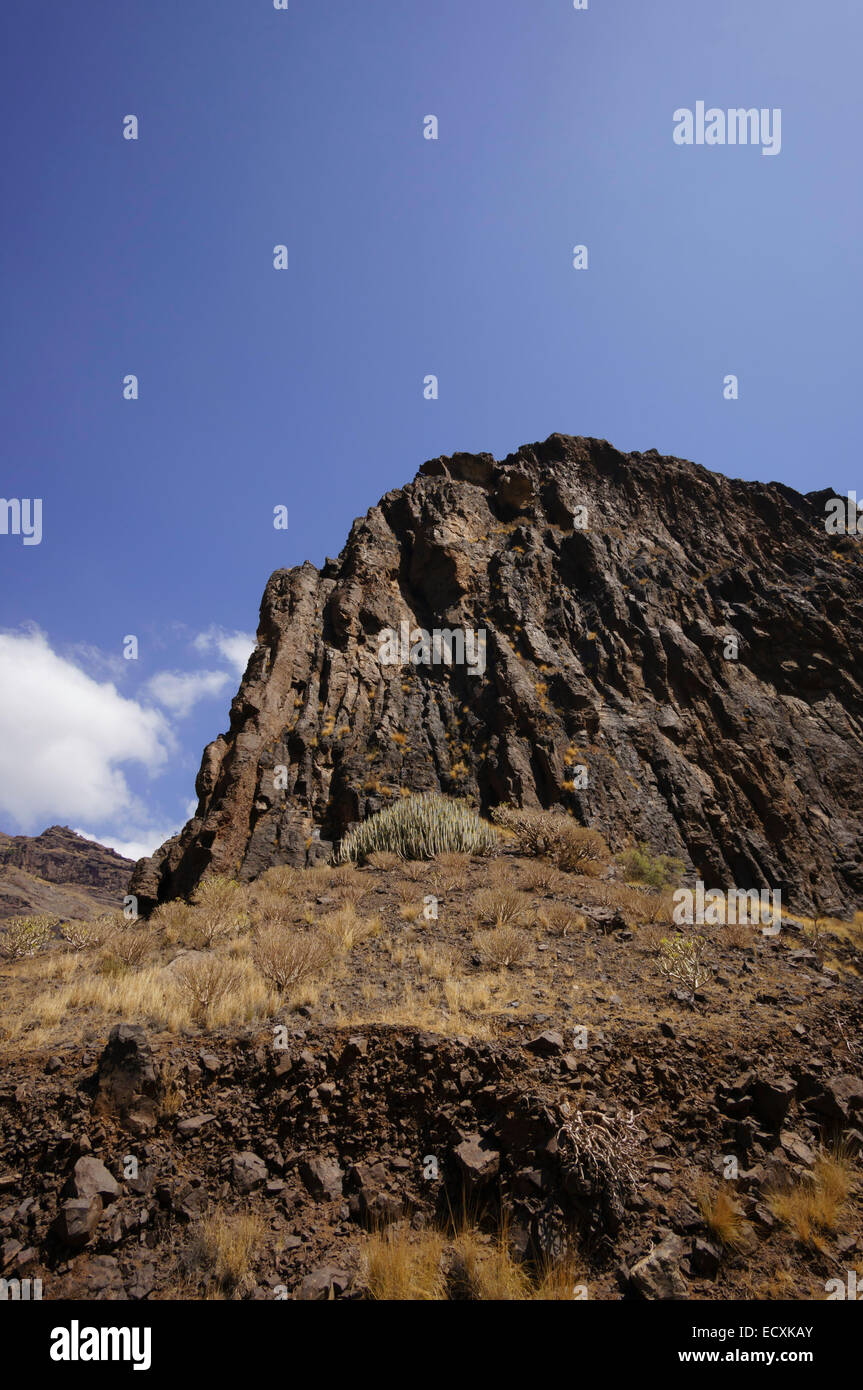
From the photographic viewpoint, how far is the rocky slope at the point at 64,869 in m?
53.8

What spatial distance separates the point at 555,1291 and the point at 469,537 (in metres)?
24.0

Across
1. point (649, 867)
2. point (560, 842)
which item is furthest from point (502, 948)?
point (649, 867)

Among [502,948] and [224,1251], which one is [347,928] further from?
[224,1251]

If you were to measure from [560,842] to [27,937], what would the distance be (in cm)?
1099

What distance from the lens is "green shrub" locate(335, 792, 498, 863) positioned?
1298 centimetres

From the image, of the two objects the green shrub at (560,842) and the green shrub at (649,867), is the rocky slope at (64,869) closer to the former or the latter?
the green shrub at (560,842)

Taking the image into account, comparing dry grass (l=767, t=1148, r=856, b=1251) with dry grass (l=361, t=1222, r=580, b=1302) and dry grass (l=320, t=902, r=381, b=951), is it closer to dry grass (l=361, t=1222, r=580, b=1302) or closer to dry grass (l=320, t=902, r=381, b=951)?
dry grass (l=361, t=1222, r=580, b=1302)

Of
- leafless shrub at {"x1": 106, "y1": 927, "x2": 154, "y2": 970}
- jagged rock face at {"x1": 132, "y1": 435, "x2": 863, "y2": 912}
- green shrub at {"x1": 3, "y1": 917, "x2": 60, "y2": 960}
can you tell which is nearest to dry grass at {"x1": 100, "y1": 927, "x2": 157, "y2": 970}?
leafless shrub at {"x1": 106, "y1": 927, "x2": 154, "y2": 970}

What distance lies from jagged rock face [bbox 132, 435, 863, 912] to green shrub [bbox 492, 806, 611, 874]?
88.0 inches

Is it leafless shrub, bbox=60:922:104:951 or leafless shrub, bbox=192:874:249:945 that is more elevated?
leafless shrub, bbox=192:874:249:945

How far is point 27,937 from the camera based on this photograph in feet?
35.0

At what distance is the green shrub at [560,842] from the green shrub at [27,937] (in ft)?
32.8
